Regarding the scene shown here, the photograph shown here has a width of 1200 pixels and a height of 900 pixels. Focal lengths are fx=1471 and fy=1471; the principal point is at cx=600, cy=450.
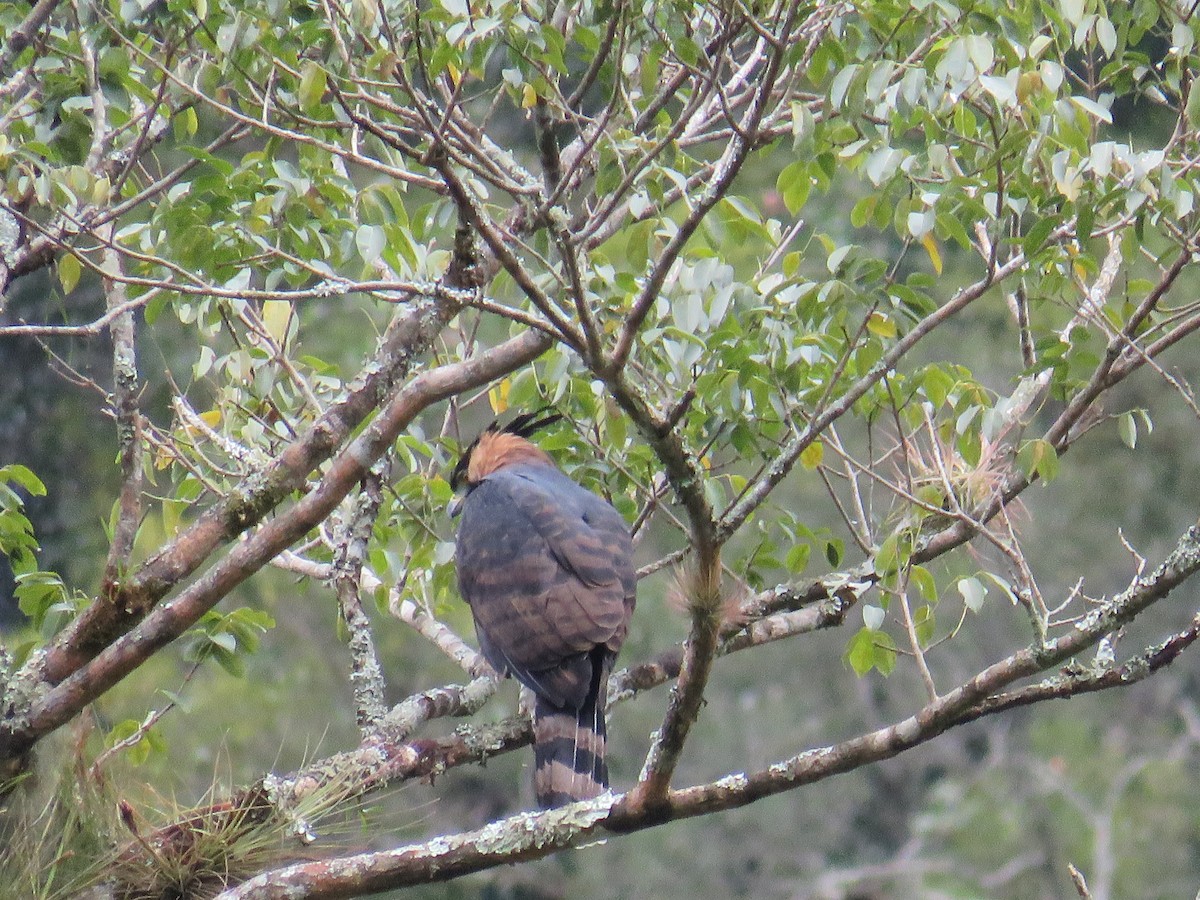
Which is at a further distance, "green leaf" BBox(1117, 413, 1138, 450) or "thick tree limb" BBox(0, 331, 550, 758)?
"green leaf" BBox(1117, 413, 1138, 450)

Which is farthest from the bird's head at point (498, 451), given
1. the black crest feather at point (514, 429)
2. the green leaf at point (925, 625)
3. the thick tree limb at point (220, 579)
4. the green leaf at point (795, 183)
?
the green leaf at point (795, 183)

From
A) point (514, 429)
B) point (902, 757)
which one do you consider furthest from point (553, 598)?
Result: point (902, 757)

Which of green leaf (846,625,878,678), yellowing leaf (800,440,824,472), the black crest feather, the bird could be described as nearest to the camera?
green leaf (846,625,878,678)

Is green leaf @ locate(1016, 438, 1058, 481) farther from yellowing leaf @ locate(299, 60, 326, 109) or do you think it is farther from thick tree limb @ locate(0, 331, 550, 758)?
yellowing leaf @ locate(299, 60, 326, 109)

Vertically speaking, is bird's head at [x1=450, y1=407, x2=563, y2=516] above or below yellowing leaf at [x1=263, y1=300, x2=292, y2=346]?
below

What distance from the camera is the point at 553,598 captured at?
4.18m

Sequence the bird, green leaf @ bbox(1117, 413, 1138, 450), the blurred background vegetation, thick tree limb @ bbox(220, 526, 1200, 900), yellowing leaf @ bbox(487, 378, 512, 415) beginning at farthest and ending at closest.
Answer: the blurred background vegetation, yellowing leaf @ bbox(487, 378, 512, 415), the bird, green leaf @ bbox(1117, 413, 1138, 450), thick tree limb @ bbox(220, 526, 1200, 900)

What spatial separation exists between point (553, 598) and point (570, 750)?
524mm

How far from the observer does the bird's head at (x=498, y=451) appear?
15.8 feet

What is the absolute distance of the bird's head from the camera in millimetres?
4820

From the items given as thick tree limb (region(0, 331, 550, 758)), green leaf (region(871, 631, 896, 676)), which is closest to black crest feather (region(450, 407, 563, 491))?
thick tree limb (region(0, 331, 550, 758))

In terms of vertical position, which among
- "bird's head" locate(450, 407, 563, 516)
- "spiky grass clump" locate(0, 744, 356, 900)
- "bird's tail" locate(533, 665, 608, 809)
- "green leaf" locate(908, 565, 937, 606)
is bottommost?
"bird's tail" locate(533, 665, 608, 809)

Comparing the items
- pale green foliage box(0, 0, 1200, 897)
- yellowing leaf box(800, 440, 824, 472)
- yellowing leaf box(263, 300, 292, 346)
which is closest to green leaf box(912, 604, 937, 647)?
pale green foliage box(0, 0, 1200, 897)

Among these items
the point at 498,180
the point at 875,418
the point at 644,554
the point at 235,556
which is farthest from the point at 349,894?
the point at 644,554
